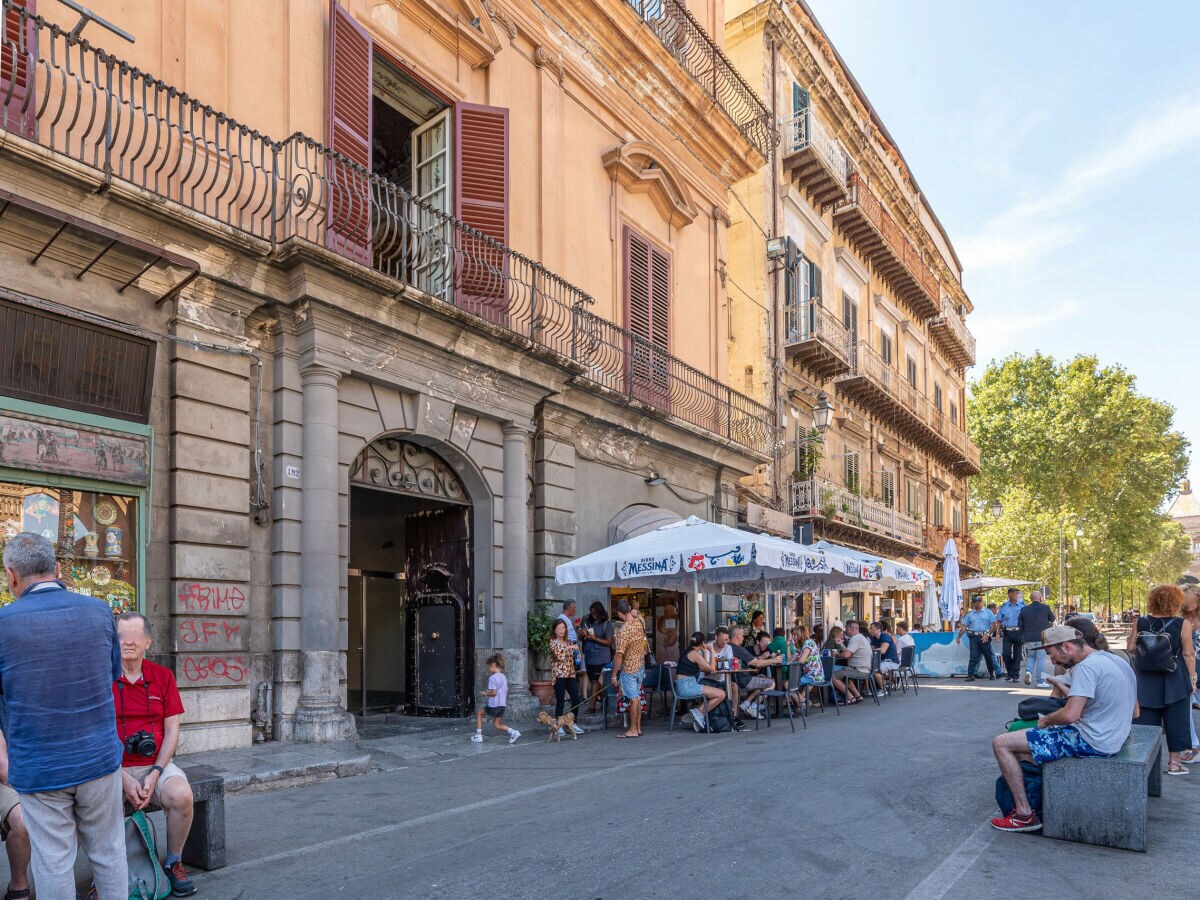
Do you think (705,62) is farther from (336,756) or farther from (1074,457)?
(1074,457)

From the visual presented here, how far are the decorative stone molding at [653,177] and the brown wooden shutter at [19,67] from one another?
9.55 m

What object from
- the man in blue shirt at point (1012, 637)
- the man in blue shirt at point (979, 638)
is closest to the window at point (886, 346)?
the man in blue shirt at point (979, 638)

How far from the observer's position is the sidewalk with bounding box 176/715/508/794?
8172 mm

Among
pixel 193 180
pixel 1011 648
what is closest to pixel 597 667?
pixel 193 180

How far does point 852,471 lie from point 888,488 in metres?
3.98

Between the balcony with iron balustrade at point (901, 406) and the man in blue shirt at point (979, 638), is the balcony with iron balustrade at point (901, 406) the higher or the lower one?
the higher one

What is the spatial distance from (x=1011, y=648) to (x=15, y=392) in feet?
60.3

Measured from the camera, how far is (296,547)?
10.3 metres

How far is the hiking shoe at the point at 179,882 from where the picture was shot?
200 inches

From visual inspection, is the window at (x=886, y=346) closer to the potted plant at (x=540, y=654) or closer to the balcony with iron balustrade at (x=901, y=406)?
the balcony with iron balustrade at (x=901, y=406)

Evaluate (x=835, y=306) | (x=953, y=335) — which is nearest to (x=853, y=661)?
(x=835, y=306)

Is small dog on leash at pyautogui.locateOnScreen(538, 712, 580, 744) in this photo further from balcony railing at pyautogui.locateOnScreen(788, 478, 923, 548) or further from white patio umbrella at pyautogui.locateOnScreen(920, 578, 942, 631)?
white patio umbrella at pyautogui.locateOnScreen(920, 578, 942, 631)

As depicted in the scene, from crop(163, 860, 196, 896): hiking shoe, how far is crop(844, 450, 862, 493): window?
24.4m

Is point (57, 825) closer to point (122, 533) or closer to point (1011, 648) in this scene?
point (122, 533)
